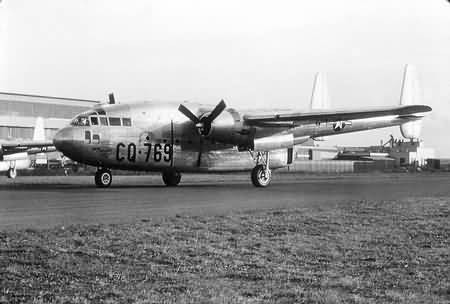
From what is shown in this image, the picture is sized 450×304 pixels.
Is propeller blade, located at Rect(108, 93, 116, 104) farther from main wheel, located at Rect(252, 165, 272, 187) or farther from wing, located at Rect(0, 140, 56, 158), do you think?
wing, located at Rect(0, 140, 56, 158)

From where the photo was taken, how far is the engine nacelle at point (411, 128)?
35000 mm

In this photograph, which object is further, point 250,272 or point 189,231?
point 189,231

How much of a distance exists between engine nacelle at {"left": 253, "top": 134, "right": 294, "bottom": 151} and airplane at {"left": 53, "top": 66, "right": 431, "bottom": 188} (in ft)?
0.16

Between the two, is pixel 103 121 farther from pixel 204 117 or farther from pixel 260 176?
pixel 260 176

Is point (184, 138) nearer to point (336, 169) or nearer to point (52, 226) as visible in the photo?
point (52, 226)

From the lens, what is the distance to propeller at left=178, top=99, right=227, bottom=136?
984 inches

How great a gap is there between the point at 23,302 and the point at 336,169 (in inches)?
2921

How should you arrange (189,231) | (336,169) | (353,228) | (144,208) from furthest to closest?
(336,169)
(144,208)
(353,228)
(189,231)

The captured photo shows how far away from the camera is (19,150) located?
143 ft

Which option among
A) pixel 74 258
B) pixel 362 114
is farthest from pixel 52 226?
pixel 362 114

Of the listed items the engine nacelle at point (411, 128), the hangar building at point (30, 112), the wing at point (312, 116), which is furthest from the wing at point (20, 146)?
the hangar building at point (30, 112)

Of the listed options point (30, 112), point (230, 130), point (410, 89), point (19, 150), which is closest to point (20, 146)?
point (19, 150)

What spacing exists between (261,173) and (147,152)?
19.9 ft

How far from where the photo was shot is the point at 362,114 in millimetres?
26641
